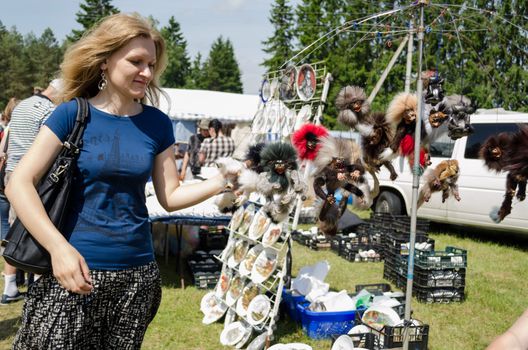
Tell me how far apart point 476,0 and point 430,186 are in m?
0.88

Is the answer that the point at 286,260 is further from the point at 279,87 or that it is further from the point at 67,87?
the point at 67,87

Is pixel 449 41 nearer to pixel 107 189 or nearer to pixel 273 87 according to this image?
pixel 107 189

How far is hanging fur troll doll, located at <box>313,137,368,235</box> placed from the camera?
6.96 feet

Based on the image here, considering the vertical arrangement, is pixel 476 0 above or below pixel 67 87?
above

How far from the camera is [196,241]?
20.8 feet

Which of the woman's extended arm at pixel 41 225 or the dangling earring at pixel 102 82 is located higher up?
the dangling earring at pixel 102 82

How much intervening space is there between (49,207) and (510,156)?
1885mm

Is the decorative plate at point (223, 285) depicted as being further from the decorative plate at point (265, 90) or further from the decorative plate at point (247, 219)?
the decorative plate at point (265, 90)

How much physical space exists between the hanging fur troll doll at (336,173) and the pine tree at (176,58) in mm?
63949

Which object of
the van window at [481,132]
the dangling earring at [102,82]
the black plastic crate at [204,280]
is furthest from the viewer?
the van window at [481,132]

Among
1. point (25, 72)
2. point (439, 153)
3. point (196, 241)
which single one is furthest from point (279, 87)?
point (25, 72)

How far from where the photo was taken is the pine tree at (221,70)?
2603 inches

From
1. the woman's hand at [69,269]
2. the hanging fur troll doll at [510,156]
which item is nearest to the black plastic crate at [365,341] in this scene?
the hanging fur troll doll at [510,156]

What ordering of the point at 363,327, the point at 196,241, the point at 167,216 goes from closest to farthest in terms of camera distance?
the point at 363,327 → the point at 167,216 → the point at 196,241
